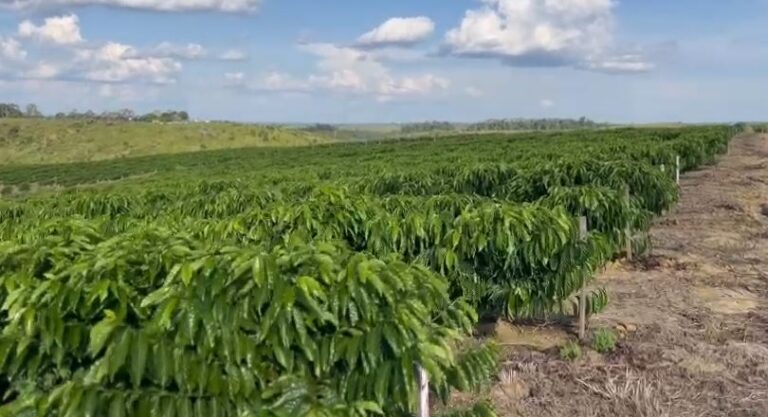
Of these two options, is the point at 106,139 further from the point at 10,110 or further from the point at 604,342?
the point at 604,342

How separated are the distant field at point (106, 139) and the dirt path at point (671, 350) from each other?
350 feet

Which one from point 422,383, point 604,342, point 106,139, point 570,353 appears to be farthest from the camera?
point 106,139

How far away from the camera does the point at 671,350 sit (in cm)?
773

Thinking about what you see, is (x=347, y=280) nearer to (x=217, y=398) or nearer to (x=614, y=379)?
(x=217, y=398)

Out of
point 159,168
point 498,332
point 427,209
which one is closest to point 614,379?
point 498,332

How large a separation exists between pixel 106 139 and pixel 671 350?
120814 millimetres

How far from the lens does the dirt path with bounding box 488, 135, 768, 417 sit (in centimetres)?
645

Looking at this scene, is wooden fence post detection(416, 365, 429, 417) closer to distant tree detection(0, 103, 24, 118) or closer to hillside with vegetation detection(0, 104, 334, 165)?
hillside with vegetation detection(0, 104, 334, 165)

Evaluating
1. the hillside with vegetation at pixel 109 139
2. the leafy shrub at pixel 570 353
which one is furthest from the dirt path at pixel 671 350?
the hillside with vegetation at pixel 109 139

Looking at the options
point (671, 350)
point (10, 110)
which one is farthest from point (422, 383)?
point (10, 110)

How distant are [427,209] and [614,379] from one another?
2.34 m

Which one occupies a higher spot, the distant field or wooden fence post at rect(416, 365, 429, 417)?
wooden fence post at rect(416, 365, 429, 417)

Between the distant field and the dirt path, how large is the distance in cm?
10675

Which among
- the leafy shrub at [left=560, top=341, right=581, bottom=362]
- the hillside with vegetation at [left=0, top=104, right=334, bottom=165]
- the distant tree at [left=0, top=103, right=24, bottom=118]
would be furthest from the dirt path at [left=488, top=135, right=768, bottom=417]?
the distant tree at [left=0, top=103, right=24, bottom=118]
